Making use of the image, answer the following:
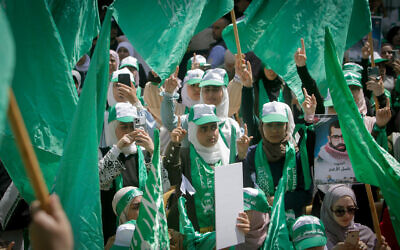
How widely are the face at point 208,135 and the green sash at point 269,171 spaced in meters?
0.45

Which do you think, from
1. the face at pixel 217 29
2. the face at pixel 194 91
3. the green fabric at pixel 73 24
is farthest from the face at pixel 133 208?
the face at pixel 217 29

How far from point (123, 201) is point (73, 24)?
150cm

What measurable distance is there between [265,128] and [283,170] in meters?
0.44

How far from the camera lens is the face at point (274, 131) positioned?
184 inches

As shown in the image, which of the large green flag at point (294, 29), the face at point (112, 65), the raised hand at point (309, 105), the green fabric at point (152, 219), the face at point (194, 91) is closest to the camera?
the green fabric at point (152, 219)

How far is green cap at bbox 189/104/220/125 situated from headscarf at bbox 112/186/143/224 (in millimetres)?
911

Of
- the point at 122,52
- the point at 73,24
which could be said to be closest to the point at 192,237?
the point at 73,24

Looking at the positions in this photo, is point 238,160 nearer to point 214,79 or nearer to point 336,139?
point 336,139

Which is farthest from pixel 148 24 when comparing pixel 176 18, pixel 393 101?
pixel 393 101

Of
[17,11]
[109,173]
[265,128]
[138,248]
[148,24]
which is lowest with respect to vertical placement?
[138,248]

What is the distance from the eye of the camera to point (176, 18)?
490cm

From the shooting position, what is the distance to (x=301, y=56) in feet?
17.1

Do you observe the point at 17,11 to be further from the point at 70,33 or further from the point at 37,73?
the point at 70,33

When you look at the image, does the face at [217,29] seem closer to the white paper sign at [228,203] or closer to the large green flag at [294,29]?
the large green flag at [294,29]
